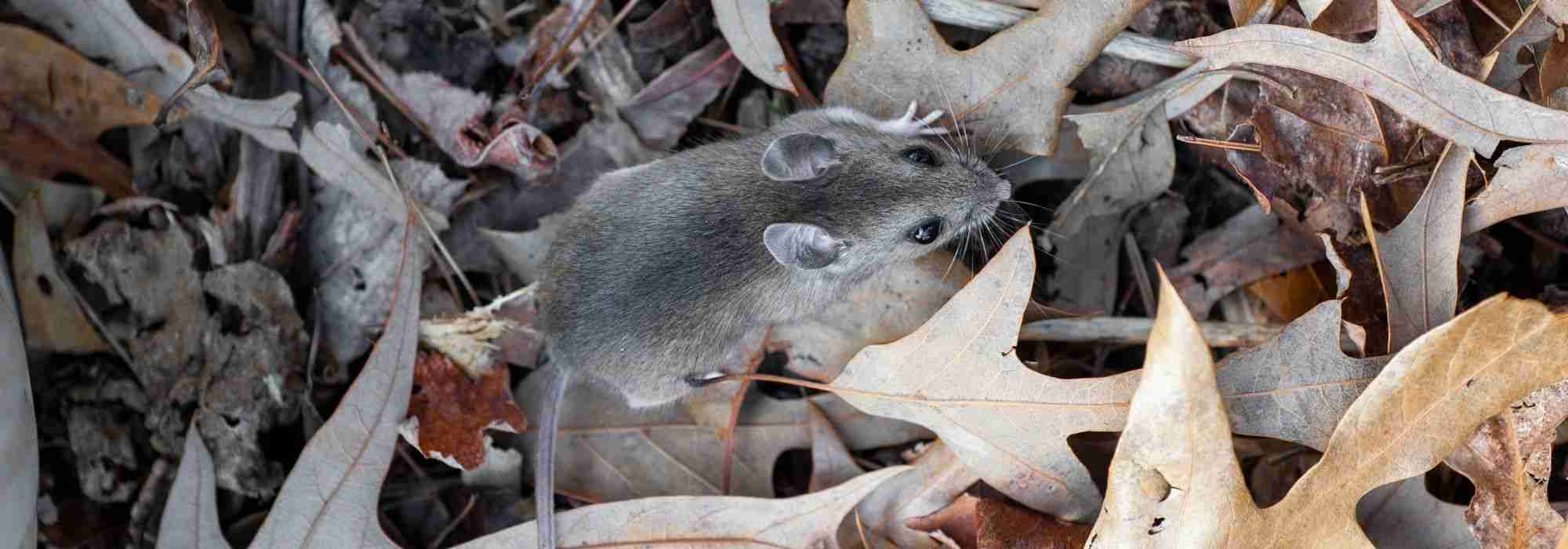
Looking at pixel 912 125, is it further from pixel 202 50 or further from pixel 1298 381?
pixel 202 50

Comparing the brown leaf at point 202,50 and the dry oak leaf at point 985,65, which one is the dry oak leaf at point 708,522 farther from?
the brown leaf at point 202,50

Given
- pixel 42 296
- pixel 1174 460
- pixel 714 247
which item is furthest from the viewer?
pixel 42 296

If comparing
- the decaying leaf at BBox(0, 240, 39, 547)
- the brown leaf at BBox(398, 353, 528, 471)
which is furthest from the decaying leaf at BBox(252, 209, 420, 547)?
the decaying leaf at BBox(0, 240, 39, 547)

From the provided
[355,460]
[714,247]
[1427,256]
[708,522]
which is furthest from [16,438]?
[1427,256]

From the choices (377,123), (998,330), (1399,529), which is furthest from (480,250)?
(1399,529)

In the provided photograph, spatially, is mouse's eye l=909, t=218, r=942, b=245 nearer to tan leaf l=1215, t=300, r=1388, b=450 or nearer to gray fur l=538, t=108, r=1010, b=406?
gray fur l=538, t=108, r=1010, b=406
